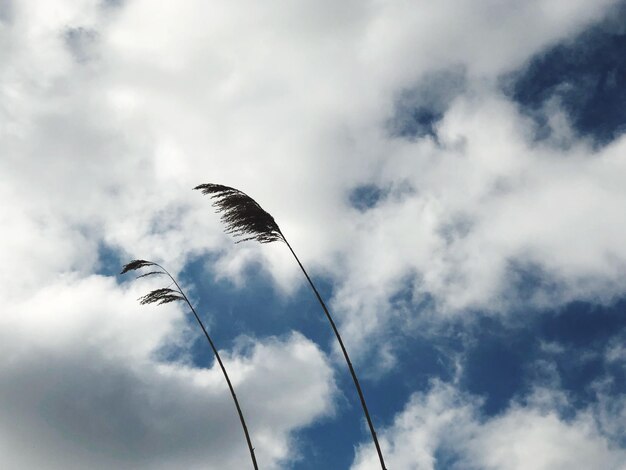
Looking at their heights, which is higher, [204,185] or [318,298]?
[204,185]

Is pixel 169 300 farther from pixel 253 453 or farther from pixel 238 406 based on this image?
pixel 253 453

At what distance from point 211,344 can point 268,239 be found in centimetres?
336

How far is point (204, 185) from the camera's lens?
34.5 feet

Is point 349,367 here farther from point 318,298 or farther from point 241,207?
Answer: point 241,207

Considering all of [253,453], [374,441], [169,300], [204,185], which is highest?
[204,185]

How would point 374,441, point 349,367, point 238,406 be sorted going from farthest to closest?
1. point 238,406
2. point 349,367
3. point 374,441

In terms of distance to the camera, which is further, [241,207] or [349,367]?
[241,207]

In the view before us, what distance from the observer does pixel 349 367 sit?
936 cm

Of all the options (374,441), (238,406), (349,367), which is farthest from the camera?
(238,406)

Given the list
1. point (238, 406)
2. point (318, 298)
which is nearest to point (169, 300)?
point (238, 406)

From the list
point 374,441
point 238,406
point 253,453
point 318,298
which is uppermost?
point 318,298

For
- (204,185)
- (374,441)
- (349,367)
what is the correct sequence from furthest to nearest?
(204,185) → (349,367) → (374,441)

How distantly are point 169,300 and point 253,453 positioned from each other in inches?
153

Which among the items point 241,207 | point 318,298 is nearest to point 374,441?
point 318,298
